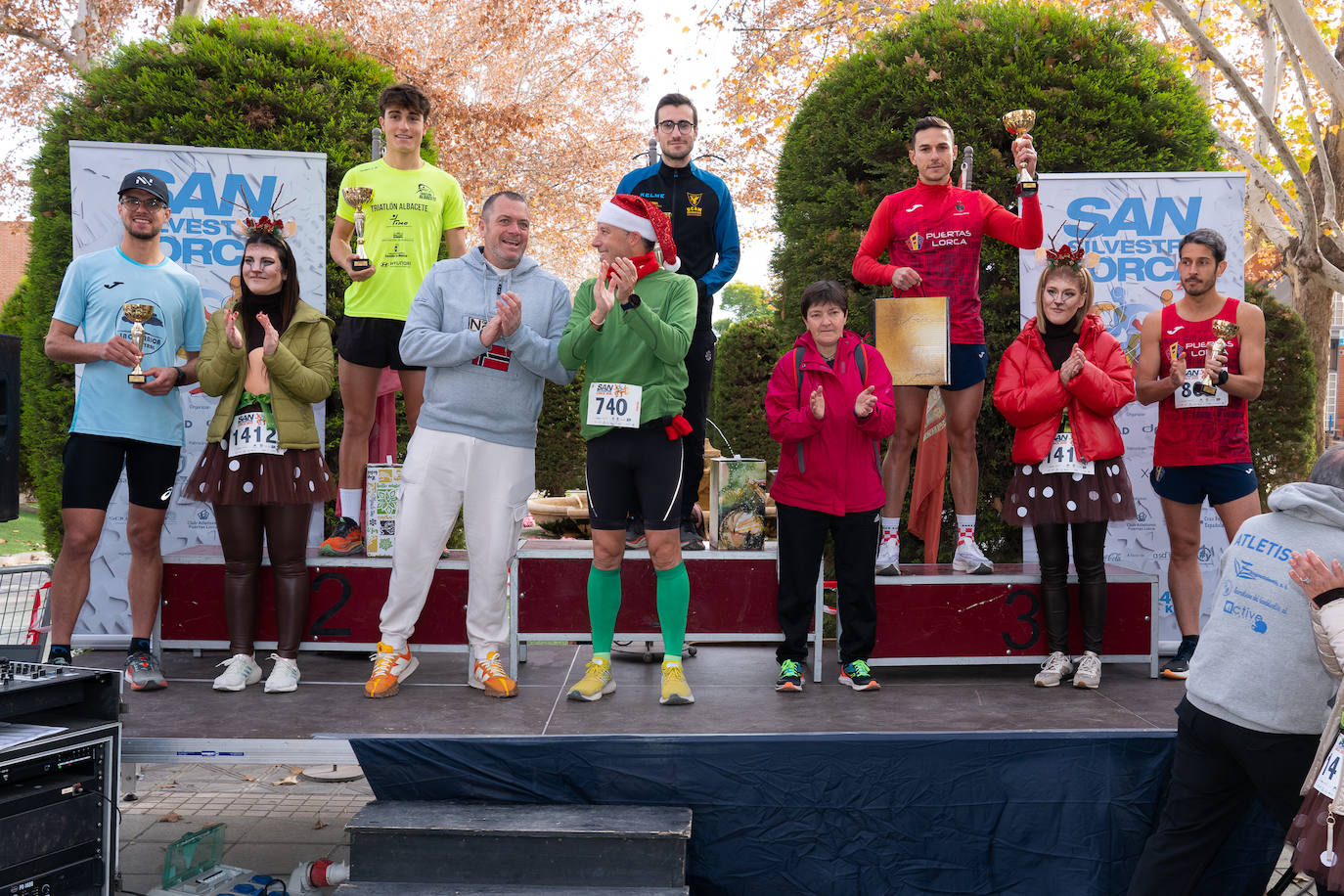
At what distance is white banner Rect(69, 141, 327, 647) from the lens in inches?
194

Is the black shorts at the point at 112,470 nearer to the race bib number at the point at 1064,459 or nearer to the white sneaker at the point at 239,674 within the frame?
the white sneaker at the point at 239,674

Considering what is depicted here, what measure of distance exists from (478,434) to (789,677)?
5.11 ft

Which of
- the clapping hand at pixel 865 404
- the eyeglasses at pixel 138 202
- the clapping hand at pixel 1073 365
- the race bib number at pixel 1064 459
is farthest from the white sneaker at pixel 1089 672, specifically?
the eyeglasses at pixel 138 202

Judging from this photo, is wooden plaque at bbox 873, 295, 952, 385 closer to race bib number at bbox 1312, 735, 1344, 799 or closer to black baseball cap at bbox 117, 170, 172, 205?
race bib number at bbox 1312, 735, 1344, 799

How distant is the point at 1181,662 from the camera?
4.30 metres

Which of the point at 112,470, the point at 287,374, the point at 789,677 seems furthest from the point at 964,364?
the point at 112,470

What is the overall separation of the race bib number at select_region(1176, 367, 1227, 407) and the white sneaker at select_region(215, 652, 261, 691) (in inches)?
154

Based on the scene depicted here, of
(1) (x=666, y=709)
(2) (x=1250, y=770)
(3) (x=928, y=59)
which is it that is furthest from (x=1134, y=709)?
(3) (x=928, y=59)

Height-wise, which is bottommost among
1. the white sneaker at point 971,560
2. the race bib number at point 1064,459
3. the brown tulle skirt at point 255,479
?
the white sneaker at point 971,560

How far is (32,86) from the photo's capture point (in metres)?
15.8

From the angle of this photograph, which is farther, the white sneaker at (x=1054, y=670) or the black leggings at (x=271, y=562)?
the white sneaker at (x=1054, y=670)

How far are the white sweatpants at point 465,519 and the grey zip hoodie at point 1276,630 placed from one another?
7.75ft

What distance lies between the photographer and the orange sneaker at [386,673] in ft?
12.7

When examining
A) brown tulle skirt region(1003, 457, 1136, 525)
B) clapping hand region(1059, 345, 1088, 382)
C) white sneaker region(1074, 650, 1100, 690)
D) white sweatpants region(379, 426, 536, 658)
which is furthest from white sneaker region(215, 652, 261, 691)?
clapping hand region(1059, 345, 1088, 382)
